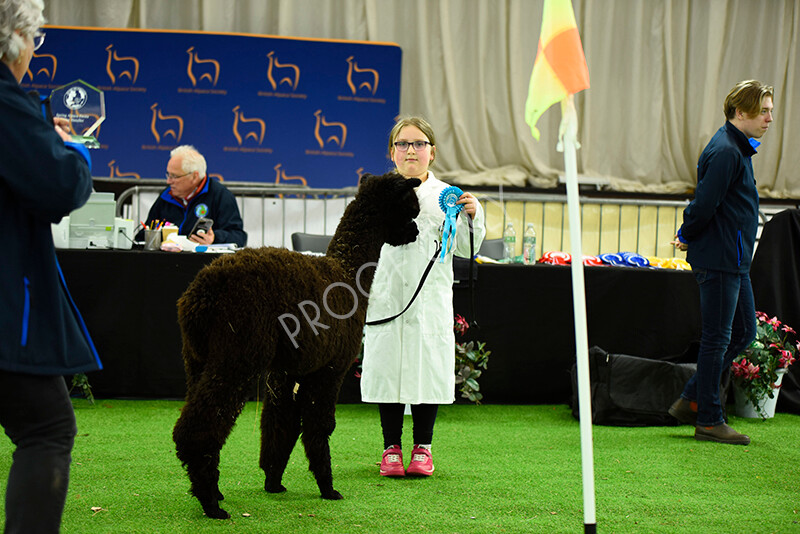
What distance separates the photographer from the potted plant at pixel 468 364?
5035 mm

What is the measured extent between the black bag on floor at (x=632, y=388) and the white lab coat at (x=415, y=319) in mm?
1747

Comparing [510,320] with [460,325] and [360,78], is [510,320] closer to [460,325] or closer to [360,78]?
[460,325]

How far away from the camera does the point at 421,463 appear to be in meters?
3.31

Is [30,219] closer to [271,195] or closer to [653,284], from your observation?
[653,284]

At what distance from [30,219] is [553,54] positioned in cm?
147

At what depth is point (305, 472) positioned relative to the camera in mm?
3330

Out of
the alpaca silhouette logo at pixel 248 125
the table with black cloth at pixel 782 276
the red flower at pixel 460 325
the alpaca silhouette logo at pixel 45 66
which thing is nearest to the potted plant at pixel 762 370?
the table with black cloth at pixel 782 276

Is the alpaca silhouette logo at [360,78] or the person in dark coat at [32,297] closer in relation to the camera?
the person in dark coat at [32,297]

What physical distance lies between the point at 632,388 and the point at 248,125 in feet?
17.8

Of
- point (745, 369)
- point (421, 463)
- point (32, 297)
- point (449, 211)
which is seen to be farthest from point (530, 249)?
point (32, 297)

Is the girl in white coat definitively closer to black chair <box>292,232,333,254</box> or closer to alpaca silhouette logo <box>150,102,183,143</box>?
black chair <box>292,232,333,254</box>

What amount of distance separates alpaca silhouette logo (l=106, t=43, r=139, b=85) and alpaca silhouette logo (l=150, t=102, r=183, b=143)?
43cm

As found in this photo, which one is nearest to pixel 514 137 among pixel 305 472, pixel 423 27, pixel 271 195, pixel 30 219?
pixel 423 27

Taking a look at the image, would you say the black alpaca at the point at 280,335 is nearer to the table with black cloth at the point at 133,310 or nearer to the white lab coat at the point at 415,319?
the white lab coat at the point at 415,319
